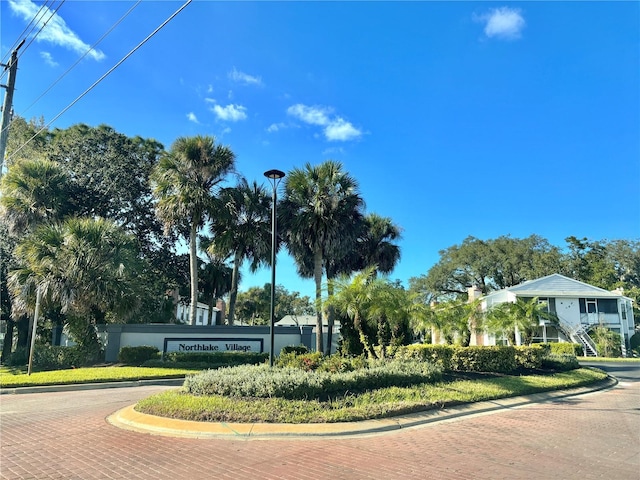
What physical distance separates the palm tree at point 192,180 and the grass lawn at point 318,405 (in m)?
Result: 13.4

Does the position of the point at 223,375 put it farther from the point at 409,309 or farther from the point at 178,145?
the point at 178,145

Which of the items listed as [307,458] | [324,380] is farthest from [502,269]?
[307,458]

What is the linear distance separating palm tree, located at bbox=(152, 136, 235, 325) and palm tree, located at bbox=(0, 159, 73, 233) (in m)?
5.40

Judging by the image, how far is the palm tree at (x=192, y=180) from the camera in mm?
22938

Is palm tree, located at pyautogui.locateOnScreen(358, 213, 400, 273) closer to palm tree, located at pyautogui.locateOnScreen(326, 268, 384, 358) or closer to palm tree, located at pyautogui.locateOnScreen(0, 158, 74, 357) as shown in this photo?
palm tree, located at pyautogui.locateOnScreen(326, 268, 384, 358)

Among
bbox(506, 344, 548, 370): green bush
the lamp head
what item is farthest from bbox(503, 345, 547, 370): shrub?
the lamp head

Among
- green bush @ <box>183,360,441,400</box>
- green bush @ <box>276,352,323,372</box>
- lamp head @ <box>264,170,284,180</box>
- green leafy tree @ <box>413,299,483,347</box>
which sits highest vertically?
lamp head @ <box>264,170,284,180</box>

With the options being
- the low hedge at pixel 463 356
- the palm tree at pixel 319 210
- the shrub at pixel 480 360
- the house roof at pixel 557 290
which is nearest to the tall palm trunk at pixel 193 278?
the palm tree at pixel 319 210

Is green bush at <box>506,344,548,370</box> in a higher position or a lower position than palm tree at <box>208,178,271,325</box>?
lower

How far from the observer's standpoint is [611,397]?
13578 mm

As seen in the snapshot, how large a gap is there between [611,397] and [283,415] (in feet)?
35.6

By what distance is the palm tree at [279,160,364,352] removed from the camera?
23500mm

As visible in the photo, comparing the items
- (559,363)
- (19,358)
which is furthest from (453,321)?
(19,358)

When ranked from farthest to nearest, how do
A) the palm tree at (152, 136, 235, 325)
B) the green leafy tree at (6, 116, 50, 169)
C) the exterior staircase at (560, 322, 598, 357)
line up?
the exterior staircase at (560, 322, 598, 357)
the green leafy tree at (6, 116, 50, 169)
the palm tree at (152, 136, 235, 325)
